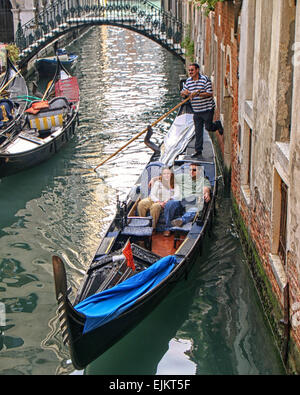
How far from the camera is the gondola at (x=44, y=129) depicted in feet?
24.6

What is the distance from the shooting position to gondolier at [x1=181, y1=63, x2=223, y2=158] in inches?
252

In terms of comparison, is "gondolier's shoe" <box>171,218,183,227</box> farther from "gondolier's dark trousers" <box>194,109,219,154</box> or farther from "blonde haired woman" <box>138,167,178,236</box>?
"gondolier's dark trousers" <box>194,109,219,154</box>

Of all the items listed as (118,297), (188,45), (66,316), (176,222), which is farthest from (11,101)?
(66,316)

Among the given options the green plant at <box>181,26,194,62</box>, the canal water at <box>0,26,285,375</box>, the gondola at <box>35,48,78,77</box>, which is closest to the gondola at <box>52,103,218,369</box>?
the canal water at <box>0,26,285,375</box>

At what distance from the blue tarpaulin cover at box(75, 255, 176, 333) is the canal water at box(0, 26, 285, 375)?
419 millimetres

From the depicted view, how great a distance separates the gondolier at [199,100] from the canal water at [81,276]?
68 cm

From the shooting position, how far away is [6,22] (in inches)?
631

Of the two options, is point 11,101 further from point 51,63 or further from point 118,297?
point 118,297

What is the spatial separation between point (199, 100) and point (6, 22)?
1090 cm

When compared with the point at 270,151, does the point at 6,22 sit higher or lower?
higher

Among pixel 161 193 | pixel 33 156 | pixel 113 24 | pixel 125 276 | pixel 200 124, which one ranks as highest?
pixel 113 24

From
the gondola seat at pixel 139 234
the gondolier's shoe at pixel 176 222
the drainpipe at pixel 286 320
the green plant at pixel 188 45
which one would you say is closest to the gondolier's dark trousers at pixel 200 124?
the gondolier's shoe at pixel 176 222
